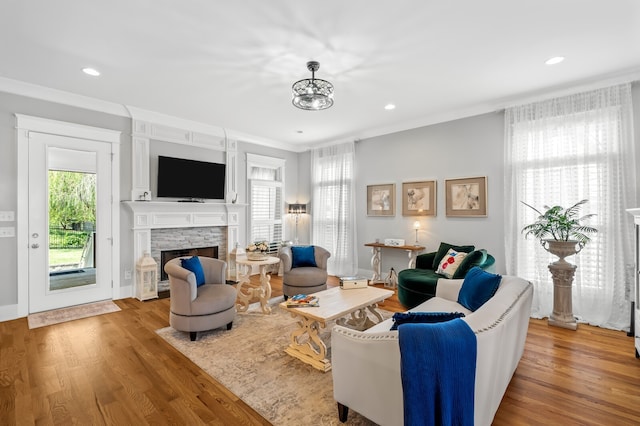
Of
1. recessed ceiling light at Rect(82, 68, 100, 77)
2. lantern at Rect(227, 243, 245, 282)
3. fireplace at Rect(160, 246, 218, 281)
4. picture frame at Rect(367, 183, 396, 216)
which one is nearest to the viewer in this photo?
recessed ceiling light at Rect(82, 68, 100, 77)

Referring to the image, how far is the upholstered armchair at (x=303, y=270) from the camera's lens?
4.49m

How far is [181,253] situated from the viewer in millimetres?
5410

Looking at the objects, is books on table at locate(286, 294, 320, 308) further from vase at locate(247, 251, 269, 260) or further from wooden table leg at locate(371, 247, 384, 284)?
wooden table leg at locate(371, 247, 384, 284)

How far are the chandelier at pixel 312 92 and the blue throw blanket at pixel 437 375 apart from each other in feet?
8.06

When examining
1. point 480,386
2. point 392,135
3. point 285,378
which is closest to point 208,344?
point 285,378

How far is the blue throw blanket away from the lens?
53.6 inches

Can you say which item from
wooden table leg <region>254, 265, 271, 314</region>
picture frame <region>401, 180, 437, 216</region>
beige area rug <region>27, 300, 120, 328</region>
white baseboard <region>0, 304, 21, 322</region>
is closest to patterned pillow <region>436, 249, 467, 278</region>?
picture frame <region>401, 180, 437, 216</region>

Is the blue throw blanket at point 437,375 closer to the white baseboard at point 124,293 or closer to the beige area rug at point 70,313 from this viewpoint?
the beige area rug at point 70,313

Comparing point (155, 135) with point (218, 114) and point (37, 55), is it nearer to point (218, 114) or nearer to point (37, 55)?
point (218, 114)

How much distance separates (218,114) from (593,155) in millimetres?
5263

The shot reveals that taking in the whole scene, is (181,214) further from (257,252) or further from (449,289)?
(449,289)

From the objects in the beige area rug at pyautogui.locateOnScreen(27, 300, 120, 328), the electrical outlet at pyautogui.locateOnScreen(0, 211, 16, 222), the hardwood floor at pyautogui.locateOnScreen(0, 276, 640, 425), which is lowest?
the hardwood floor at pyautogui.locateOnScreen(0, 276, 640, 425)

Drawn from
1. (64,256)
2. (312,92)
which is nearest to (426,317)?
(312,92)

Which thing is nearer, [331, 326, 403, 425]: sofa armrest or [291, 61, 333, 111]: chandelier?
[331, 326, 403, 425]: sofa armrest
